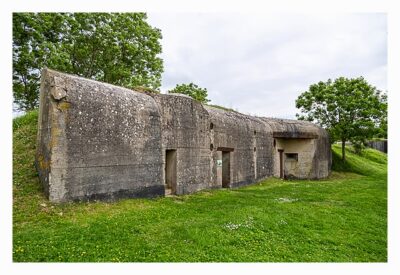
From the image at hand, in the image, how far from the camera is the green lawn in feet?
18.0

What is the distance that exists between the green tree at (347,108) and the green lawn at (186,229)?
10831 mm

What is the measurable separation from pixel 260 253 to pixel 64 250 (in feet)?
11.2

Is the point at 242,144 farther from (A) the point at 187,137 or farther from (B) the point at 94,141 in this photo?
(B) the point at 94,141

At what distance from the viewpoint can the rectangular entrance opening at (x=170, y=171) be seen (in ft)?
34.4

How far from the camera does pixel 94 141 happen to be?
25.6 ft

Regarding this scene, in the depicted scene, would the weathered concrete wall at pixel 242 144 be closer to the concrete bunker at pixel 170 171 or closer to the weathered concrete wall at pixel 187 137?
the weathered concrete wall at pixel 187 137

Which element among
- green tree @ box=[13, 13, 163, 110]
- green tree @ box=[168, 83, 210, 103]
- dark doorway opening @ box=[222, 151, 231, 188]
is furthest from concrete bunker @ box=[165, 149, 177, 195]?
green tree @ box=[168, 83, 210, 103]

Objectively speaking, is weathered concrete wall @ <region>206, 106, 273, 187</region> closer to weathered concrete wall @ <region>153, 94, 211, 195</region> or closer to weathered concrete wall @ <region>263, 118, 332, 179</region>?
weathered concrete wall @ <region>153, 94, 211, 195</region>

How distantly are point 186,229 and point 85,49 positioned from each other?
46.9 ft

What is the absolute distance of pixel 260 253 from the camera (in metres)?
5.95

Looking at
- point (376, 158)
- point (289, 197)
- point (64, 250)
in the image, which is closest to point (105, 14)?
point (289, 197)

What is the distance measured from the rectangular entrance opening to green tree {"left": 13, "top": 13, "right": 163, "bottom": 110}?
7748 millimetres

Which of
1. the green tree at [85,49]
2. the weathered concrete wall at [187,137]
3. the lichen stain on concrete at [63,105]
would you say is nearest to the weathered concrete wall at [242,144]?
the weathered concrete wall at [187,137]

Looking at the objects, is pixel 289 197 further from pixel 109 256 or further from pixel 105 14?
pixel 105 14
